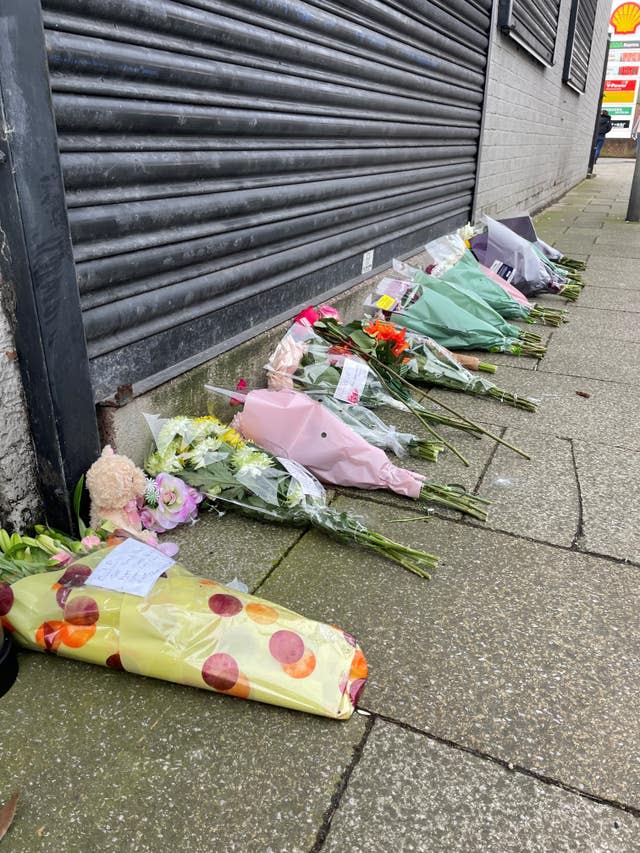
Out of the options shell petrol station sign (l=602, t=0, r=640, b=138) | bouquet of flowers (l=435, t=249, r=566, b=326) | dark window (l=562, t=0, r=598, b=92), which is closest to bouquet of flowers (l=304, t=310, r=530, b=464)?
bouquet of flowers (l=435, t=249, r=566, b=326)

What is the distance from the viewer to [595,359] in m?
4.61

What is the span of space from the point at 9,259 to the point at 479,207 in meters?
6.41

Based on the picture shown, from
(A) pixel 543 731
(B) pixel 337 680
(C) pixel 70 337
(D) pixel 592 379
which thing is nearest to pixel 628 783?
(A) pixel 543 731

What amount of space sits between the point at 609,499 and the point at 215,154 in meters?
2.19

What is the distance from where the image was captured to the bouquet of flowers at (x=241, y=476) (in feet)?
8.14

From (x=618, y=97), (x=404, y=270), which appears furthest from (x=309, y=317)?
(x=618, y=97)

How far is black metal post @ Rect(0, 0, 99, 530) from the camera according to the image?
6.11 feet

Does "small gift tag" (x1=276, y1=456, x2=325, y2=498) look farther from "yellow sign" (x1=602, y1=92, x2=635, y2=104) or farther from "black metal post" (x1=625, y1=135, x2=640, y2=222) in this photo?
"yellow sign" (x1=602, y1=92, x2=635, y2=104)

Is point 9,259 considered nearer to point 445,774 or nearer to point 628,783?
point 445,774

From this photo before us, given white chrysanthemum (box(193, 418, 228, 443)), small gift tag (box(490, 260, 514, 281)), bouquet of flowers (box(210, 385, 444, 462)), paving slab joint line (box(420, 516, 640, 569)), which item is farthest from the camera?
small gift tag (box(490, 260, 514, 281))

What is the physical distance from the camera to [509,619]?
80.7 inches

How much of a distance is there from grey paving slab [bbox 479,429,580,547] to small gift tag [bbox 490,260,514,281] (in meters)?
2.74

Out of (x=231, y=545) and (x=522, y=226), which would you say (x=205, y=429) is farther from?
(x=522, y=226)

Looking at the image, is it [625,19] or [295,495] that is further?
[625,19]
